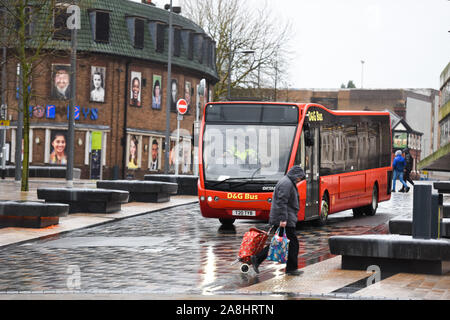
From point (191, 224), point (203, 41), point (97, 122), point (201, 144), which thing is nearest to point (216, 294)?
point (201, 144)

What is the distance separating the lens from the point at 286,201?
11.7 metres

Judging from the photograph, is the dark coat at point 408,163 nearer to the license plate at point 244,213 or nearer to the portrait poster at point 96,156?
the license plate at point 244,213

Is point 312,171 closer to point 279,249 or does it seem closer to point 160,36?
point 279,249

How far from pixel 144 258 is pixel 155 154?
40525 mm

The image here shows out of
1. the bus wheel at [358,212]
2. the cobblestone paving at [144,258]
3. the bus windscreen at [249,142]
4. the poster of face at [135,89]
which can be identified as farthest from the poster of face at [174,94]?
the bus windscreen at [249,142]

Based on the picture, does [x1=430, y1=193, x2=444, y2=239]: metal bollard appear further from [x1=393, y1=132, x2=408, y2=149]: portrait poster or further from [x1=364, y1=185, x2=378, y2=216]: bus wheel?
[x1=393, y1=132, x2=408, y2=149]: portrait poster

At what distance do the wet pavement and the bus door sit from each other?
1.61ft

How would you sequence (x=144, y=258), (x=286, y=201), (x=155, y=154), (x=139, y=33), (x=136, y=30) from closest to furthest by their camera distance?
(x=286, y=201) < (x=144, y=258) < (x=136, y=30) < (x=139, y=33) < (x=155, y=154)

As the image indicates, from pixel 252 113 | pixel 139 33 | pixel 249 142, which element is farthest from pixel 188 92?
pixel 249 142

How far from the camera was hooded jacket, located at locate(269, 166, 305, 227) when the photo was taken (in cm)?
1166

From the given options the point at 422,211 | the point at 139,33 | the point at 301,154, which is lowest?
the point at 422,211

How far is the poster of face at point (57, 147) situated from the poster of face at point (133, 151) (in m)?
4.16
